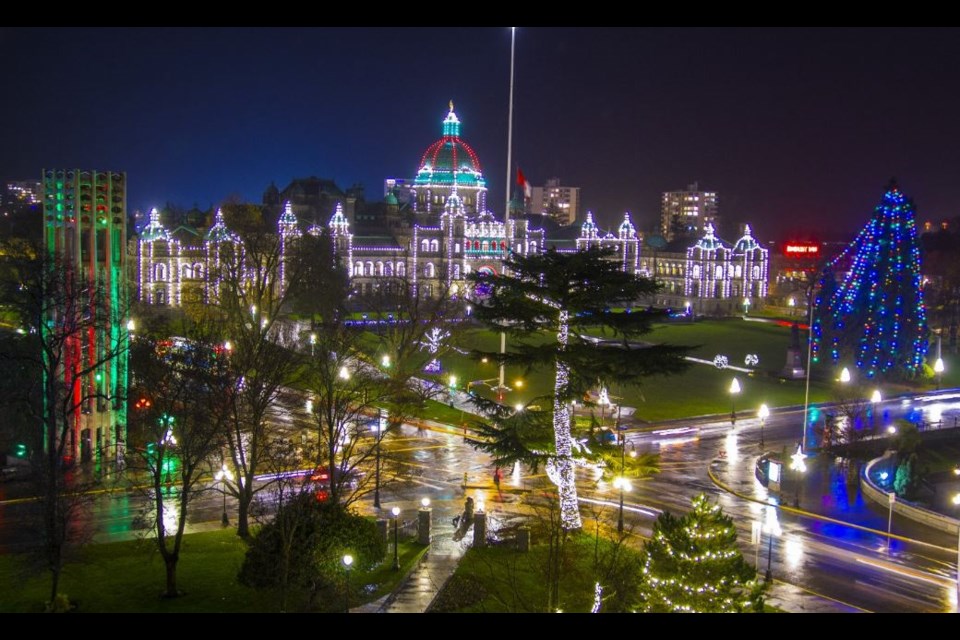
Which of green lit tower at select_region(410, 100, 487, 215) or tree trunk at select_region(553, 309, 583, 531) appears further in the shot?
green lit tower at select_region(410, 100, 487, 215)

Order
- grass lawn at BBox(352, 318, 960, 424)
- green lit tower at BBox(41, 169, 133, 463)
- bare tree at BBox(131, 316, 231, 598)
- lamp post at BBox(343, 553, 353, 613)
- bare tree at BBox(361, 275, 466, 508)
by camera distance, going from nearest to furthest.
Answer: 1. lamp post at BBox(343, 553, 353, 613)
2. bare tree at BBox(131, 316, 231, 598)
3. green lit tower at BBox(41, 169, 133, 463)
4. bare tree at BBox(361, 275, 466, 508)
5. grass lawn at BBox(352, 318, 960, 424)

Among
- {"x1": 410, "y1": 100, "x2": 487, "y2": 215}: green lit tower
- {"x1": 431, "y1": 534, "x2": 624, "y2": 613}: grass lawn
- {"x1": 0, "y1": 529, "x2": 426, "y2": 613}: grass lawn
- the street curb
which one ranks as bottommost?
the street curb

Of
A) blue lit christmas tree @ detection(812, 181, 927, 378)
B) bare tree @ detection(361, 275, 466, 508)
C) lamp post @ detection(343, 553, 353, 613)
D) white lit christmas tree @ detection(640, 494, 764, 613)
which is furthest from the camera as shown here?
blue lit christmas tree @ detection(812, 181, 927, 378)

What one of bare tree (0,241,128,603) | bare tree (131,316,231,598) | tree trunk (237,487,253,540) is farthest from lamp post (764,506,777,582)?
bare tree (0,241,128,603)

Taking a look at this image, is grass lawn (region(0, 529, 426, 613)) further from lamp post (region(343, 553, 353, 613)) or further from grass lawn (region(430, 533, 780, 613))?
grass lawn (region(430, 533, 780, 613))

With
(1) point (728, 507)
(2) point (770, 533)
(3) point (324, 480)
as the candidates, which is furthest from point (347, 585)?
(1) point (728, 507)

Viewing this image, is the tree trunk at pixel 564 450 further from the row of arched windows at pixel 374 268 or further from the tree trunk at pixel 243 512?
the row of arched windows at pixel 374 268
